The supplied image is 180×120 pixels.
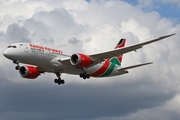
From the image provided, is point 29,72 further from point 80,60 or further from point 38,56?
point 80,60

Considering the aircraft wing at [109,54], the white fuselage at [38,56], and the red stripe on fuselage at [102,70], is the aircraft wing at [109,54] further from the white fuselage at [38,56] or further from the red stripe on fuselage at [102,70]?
the red stripe on fuselage at [102,70]

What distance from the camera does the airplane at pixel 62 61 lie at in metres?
75.3

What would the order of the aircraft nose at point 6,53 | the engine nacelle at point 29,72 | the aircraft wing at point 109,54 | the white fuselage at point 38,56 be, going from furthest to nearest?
the engine nacelle at point 29,72, the aircraft wing at point 109,54, the white fuselage at point 38,56, the aircraft nose at point 6,53

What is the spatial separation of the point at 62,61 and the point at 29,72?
8808 mm

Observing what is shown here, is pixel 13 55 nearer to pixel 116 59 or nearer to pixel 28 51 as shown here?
pixel 28 51

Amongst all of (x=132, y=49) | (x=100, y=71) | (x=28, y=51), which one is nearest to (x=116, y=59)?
(x=100, y=71)

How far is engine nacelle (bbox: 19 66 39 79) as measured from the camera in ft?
280

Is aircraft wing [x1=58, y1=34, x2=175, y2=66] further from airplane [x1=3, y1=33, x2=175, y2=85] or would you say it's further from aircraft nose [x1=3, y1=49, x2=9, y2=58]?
aircraft nose [x1=3, y1=49, x2=9, y2=58]

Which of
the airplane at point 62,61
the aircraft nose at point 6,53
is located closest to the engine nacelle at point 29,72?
the airplane at point 62,61

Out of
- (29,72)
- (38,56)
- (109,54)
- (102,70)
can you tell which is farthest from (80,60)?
(29,72)

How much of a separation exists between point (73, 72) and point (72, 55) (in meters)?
4.22

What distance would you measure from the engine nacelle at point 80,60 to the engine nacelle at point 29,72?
931cm

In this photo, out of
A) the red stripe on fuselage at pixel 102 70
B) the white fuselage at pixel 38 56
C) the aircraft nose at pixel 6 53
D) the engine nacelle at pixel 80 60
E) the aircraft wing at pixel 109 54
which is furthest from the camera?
the red stripe on fuselage at pixel 102 70

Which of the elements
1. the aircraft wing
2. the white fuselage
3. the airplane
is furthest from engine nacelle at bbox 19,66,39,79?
the aircraft wing
